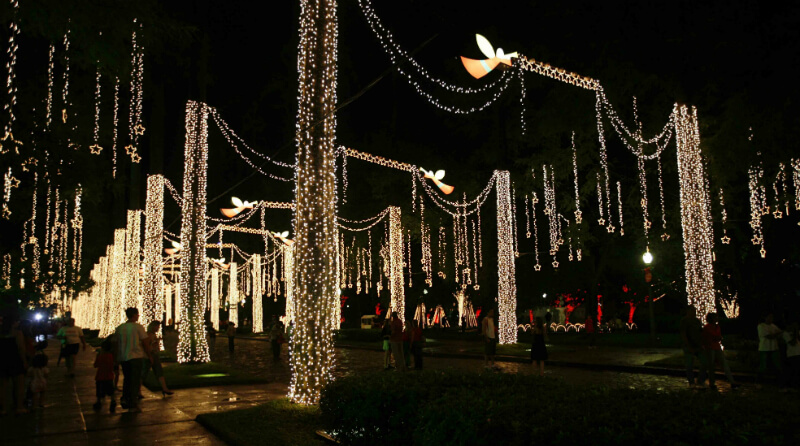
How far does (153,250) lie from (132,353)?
1430cm

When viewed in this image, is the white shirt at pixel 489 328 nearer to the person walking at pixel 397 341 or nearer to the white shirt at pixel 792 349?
the person walking at pixel 397 341

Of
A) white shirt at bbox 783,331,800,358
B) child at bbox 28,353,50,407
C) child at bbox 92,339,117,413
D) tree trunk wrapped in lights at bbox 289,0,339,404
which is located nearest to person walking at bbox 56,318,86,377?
child at bbox 28,353,50,407

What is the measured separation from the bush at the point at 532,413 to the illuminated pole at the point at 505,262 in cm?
1673

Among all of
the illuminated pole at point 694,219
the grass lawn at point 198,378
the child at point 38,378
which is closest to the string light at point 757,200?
the illuminated pole at point 694,219

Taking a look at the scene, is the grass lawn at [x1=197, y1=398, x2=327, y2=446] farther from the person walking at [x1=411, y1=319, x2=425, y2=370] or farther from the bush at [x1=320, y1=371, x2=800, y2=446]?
the person walking at [x1=411, y1=319, x2=425, y2=370]

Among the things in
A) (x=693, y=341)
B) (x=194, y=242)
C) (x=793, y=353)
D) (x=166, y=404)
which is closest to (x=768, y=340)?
(x=793, y=353)

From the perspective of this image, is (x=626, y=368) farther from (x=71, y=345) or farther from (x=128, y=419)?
(x=71, y=345)

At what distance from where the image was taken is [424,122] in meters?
33.4

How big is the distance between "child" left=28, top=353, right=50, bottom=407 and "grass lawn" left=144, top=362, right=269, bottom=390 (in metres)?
2.42

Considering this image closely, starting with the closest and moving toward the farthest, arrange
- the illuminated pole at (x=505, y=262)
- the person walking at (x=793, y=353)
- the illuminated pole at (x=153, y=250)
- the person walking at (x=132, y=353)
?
1. the person walking at (x=132, y=353)
2. the person walking at (x=793, y=353)
3. the illuminated pole at (x=153, y=250)
4. the illuminated pole at (x=505, y=262)

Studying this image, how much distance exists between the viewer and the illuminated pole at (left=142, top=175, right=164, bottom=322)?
24078 millimetres

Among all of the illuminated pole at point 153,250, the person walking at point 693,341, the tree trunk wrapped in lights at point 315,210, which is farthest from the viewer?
the illuminated pole at point 153,250

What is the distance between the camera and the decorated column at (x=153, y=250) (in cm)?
2409

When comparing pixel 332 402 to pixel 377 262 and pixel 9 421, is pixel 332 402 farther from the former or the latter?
pixel 377 262
